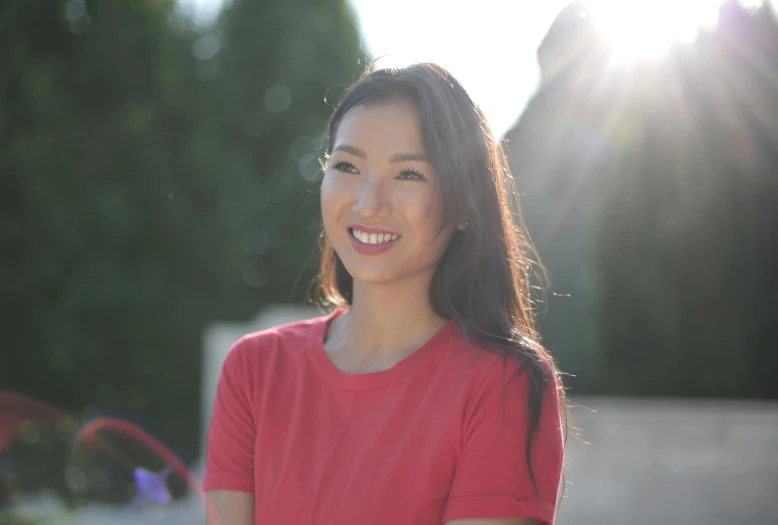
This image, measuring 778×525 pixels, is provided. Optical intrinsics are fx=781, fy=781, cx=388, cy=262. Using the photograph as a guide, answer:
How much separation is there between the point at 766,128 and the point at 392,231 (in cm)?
494

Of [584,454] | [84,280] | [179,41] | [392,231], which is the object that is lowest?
[584,454]

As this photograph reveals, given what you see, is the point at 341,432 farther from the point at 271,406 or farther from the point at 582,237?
the point at 582,237

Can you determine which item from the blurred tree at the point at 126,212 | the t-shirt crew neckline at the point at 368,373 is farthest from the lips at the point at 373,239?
the blurred tree at the point at 126,212

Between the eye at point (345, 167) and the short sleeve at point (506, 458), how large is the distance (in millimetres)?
562

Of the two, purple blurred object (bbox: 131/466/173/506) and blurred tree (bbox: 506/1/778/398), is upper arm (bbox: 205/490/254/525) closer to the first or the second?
purple blurred object (bbox: 131/466/173/506)

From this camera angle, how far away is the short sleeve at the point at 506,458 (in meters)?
1.51

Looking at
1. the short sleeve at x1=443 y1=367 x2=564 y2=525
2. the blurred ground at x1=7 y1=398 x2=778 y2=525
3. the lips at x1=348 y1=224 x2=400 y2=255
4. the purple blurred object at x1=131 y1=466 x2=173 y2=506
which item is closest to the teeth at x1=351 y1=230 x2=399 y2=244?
the lips at x1=348 y1=224 x2=400 y2=255

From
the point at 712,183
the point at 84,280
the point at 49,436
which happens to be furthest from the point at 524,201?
the point at 49,436

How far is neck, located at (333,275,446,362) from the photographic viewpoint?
1849 millimetres

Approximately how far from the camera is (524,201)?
18.4 ft

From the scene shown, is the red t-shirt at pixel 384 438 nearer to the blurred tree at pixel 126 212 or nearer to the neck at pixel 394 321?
the neck at pixel 394 321

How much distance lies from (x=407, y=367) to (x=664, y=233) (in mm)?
4952

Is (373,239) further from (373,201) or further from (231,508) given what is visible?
(231,508)

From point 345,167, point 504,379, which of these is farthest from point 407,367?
point 345,167
